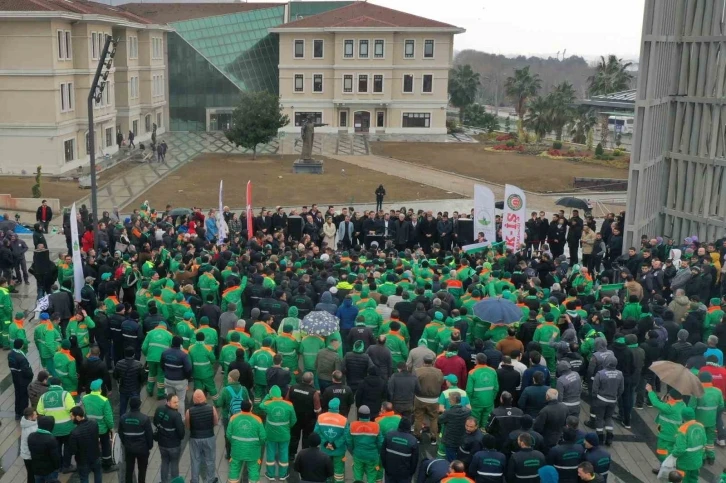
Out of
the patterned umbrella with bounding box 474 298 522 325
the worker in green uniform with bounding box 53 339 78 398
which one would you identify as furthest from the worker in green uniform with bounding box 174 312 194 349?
the patterned umbrella with bounding box 474 298 522 325

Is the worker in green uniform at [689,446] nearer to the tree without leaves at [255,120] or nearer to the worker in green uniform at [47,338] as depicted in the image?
the worker in green uniform at [47,338]

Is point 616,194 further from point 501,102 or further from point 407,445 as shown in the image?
point 501,102

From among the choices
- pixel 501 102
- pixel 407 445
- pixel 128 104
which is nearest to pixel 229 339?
pixel 407 445

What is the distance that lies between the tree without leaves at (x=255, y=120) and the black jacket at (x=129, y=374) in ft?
122

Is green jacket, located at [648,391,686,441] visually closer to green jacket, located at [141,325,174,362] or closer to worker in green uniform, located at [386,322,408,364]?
worker in green uniform, located at [386,322,408,364]

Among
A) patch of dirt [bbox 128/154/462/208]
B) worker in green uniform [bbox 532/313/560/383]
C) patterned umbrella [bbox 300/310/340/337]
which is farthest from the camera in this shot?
patch of dirt [bbox 128/154/462/208]

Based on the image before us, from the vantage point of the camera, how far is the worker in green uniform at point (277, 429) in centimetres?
1050

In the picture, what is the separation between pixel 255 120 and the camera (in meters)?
47.9

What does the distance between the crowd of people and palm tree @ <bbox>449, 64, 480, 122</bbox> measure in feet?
179

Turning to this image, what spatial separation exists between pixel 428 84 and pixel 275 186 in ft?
83.7

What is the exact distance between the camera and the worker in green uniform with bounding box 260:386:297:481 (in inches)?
413

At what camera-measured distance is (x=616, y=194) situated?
137 ft

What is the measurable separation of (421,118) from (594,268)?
134 ft

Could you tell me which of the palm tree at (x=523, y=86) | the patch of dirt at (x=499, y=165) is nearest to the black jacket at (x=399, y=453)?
the patch of dirt at (x=499, y=165)
